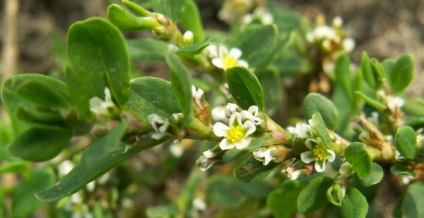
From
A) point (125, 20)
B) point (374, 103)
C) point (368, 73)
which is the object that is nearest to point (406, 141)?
point (374, 103)

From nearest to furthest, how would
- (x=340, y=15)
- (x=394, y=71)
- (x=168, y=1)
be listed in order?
(x=168, y=1) → (x=394, y=71) → (x=340, y=15)

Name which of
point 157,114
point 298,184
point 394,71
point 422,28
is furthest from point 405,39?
point 157,114

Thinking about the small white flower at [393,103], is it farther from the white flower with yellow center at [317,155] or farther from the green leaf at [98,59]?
the green leaf at [98,59]


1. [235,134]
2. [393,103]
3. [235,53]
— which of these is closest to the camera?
[235,134]

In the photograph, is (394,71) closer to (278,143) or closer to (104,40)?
(278,143)

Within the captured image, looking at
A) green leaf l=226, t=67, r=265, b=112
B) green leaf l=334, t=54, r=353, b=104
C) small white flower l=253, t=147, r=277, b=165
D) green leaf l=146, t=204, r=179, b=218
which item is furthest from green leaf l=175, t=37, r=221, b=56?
green leaf l=146, t=204, r=179, b=218

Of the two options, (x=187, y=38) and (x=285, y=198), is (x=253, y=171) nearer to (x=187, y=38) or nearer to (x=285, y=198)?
(x=285, y=198)

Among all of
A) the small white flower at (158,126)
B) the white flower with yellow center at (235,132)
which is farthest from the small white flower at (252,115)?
the small white flower at (158,126)
